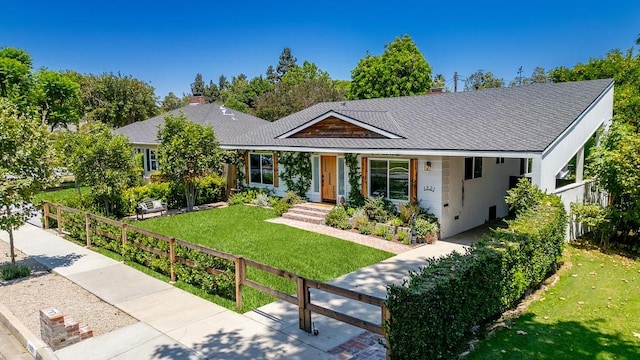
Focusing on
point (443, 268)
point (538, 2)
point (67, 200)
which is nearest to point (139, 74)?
point (67, 200)

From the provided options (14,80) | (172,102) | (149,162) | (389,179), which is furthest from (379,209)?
(172,102)

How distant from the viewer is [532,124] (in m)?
13.2

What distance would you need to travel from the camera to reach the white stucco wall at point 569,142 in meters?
11.3

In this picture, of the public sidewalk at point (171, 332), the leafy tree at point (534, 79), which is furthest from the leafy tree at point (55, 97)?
the leafy tree at point (534, 79)

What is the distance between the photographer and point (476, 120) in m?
15.1

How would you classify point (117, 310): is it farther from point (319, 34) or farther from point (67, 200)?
point (319, 34)

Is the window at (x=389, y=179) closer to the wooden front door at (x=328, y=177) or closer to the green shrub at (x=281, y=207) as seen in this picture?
the wooden front door at (x=328, y=177)

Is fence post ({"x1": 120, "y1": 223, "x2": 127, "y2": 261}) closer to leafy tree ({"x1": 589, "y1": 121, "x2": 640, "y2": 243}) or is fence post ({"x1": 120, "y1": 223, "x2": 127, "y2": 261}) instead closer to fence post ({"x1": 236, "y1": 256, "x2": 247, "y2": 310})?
fence post ({"x1": 236, "y1": 256, "x2": 247, "y2": 310})

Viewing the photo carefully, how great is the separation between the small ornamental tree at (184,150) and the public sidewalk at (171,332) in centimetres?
755

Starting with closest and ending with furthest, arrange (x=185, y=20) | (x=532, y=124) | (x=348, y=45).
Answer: (x=532, y=124) → (x=185, y=20) → (x=348, y=45)

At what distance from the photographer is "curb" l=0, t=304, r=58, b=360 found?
6.32 metres

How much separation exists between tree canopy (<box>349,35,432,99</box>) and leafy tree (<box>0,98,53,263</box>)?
34714mm

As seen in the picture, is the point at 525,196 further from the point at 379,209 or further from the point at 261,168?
the point at 261,168

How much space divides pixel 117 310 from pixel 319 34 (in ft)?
133
